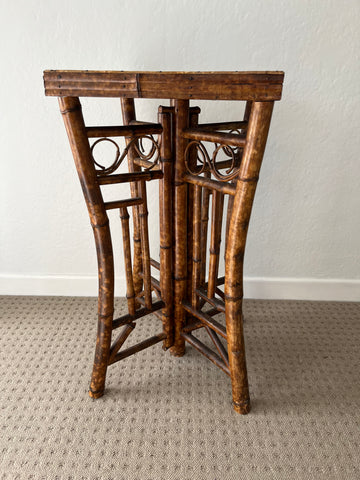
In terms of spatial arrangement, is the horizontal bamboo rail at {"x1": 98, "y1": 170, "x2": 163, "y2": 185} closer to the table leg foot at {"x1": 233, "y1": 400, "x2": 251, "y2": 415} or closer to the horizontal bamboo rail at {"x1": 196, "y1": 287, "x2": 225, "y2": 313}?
the horizontal bamboo rail at {"x1": 196, "y1": 287, "x2": 225, "y2": 313}

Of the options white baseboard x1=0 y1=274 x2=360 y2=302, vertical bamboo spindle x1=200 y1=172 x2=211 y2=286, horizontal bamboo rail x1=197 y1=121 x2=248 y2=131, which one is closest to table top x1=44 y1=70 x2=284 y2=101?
horizontal bamboo rail x1=197 y1=121 x2=248 y2=131

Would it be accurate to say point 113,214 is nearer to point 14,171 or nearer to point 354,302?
point 14,171

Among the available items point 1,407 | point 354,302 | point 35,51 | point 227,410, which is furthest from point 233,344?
point 35,51

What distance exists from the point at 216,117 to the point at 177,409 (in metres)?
1.07

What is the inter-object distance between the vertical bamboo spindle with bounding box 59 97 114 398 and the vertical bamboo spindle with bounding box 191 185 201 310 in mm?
270

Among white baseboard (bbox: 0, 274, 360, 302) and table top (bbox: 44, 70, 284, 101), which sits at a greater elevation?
table top (bbox: 44, 70, 284, 101)

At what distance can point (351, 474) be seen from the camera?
3.30 ft

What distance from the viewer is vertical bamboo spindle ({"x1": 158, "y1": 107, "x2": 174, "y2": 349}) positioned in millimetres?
1061

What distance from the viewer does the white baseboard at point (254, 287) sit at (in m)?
1.77

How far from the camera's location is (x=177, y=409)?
1.19m

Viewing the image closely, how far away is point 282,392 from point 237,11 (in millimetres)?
1338

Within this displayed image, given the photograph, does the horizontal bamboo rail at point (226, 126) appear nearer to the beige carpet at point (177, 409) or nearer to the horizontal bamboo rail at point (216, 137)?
the horizontal bamboo rail at point (216, 137)

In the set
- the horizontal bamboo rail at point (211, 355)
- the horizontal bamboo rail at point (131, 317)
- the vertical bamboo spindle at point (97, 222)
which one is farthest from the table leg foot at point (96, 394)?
the horizontal bamboo rail at point (211, 355)

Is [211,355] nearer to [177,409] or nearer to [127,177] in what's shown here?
[177,409]
